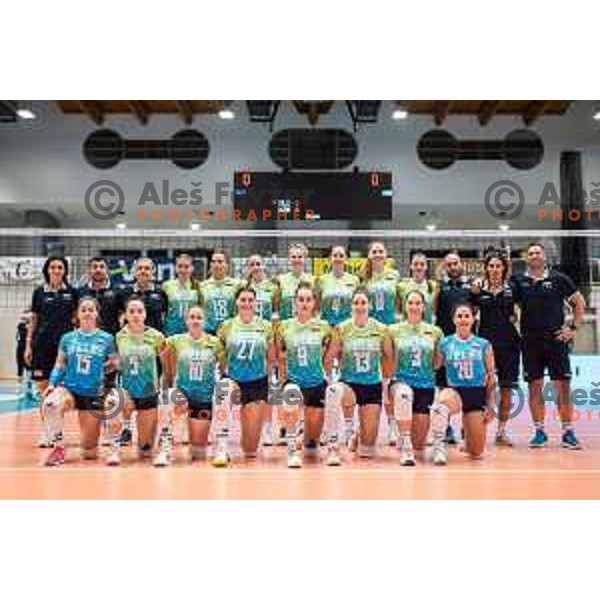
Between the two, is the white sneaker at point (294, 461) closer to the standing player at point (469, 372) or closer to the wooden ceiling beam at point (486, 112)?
the standing player at point (469, 372)

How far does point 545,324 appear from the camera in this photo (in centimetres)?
670

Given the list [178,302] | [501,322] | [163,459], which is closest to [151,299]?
[178,302]

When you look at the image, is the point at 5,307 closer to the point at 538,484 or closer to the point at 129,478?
the point at 129,478

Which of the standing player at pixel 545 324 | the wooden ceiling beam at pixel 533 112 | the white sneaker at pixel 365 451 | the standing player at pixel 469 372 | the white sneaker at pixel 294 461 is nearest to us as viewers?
the white sneaker at pixel 294 461

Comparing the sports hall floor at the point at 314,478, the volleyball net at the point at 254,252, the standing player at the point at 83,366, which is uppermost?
the volleyball net at the point at 254,252

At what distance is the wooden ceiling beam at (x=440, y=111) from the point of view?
588 inches

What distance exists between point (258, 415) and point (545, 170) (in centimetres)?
1181

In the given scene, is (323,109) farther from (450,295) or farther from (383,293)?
(450,295)

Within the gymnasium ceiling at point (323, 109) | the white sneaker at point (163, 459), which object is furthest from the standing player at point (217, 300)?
the gymnasium ceiling at point (323, 109)

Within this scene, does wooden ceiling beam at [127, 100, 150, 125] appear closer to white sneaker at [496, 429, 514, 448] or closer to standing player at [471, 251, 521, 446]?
standing player at [471, 251, 521, 446]

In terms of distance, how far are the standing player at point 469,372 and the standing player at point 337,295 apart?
1.10 m

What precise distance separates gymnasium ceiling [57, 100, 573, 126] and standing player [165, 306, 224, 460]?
949cm

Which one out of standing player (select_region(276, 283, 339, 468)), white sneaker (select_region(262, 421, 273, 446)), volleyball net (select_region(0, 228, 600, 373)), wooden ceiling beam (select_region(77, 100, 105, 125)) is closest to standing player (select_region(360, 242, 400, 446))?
standing player (select_region(276, 283, 339, 468))

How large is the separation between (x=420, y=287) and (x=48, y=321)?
331cm
